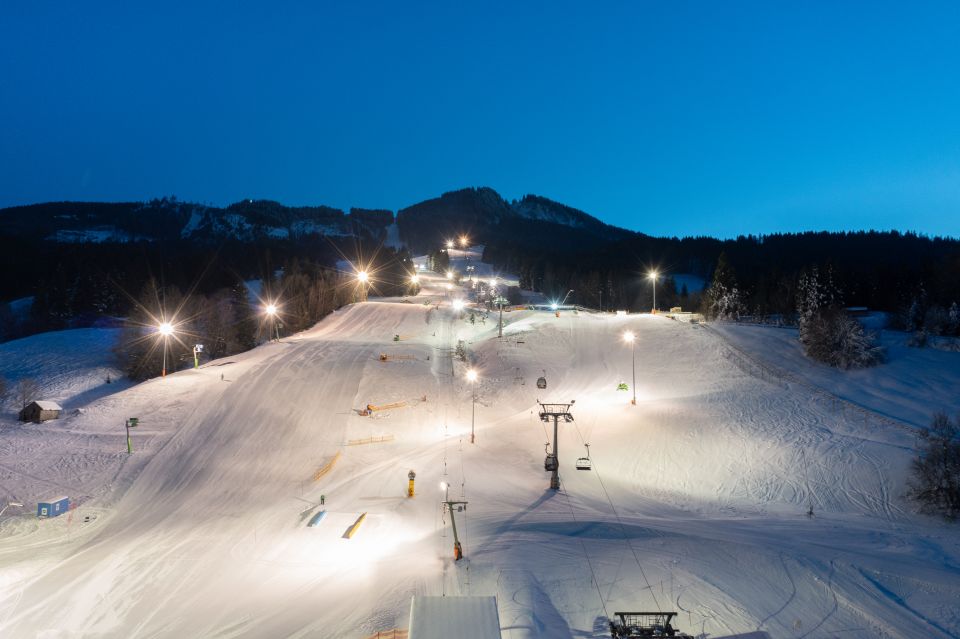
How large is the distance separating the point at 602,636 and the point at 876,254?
15064 cm

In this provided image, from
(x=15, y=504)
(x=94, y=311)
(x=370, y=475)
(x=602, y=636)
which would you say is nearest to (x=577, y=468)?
(x=370, y=475)

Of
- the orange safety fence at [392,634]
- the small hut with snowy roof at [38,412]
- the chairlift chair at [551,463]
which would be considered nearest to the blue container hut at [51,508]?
the small hut with snowy roof at [38,412]

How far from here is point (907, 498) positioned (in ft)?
83.4

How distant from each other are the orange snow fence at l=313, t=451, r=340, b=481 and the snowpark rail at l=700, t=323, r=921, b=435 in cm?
3303

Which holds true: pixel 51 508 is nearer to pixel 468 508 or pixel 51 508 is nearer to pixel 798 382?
pixel 468 508

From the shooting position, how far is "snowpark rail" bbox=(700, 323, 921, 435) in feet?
109

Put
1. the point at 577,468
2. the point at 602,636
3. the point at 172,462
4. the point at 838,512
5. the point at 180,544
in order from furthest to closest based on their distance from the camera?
1. the point at 172,462
2. the point at 577,468
3. the point at 838,512
4. the point at 180,544
5. the point at 602,636

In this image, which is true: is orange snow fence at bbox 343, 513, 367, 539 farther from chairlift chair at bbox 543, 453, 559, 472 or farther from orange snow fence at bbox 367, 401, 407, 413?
orange snow fence at bbox 367, 401, 407, 413

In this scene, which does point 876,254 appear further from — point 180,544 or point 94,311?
point 94,311

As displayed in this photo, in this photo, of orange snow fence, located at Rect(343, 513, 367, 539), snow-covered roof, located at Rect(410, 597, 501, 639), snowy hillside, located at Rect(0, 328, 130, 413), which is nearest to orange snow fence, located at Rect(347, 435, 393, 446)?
orange snow fence, located at Rect(343, 513, 367, 539)

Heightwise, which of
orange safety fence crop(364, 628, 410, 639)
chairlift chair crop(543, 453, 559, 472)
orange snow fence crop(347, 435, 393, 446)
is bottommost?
orange snow fence crop(347, 435, 393, 446)

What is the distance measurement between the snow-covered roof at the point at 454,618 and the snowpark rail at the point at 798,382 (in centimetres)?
3138

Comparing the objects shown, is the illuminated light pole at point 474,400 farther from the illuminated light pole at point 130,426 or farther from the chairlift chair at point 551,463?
the illuminated light pole at point 130,426

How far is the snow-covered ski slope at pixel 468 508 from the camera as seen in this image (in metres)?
16.2
